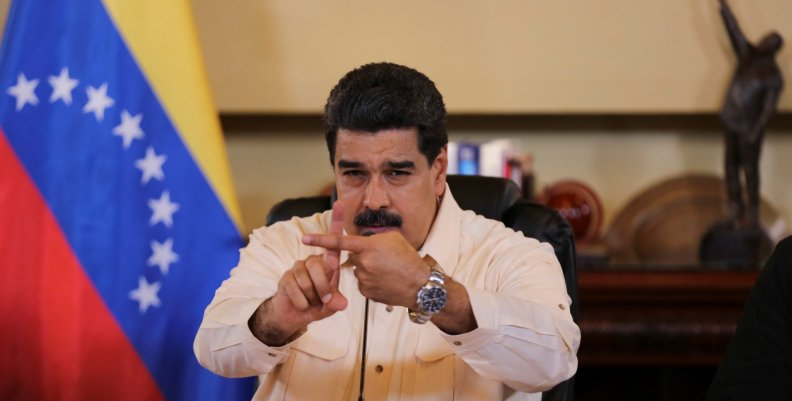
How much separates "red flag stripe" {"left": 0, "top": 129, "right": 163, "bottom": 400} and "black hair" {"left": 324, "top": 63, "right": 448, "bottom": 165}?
32.2 inches

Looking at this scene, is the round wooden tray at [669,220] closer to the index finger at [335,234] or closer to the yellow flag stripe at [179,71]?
the yellow flag stripe at [179,71]

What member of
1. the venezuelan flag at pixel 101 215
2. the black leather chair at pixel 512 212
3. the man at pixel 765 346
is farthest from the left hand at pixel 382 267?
the venezuelan flag at pixel 101 215

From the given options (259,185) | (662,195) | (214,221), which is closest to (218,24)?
(259,185)

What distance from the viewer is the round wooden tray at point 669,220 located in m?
3.87

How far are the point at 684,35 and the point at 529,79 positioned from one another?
54 centimetres

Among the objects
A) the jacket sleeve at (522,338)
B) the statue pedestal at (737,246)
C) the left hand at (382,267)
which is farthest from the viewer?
the statue pedestal at (737,246)

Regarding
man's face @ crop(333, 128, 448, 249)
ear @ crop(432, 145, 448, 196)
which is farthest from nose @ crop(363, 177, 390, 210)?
ear @ crop(432, 145, 448, 196)

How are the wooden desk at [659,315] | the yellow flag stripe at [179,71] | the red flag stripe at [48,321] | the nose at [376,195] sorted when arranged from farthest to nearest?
the wooden desk at [659,315] → the yellow flag stripe at [179,71] → the red flag stripe at [48,321] → the nose at [376,195]

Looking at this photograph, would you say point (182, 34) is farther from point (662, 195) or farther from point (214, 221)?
point (662, 195)

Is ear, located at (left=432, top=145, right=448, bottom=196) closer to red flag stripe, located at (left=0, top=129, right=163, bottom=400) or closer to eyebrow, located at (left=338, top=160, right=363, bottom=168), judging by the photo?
eyebrow, located at (left=338, top=160, right=363, bottom=168)

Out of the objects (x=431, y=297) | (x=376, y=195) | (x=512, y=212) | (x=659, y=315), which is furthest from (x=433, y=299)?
(x=659, y=315)

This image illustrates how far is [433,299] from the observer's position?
1669 millimetres

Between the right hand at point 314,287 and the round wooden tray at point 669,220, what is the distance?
2310 millimetres

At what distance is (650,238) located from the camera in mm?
3891
